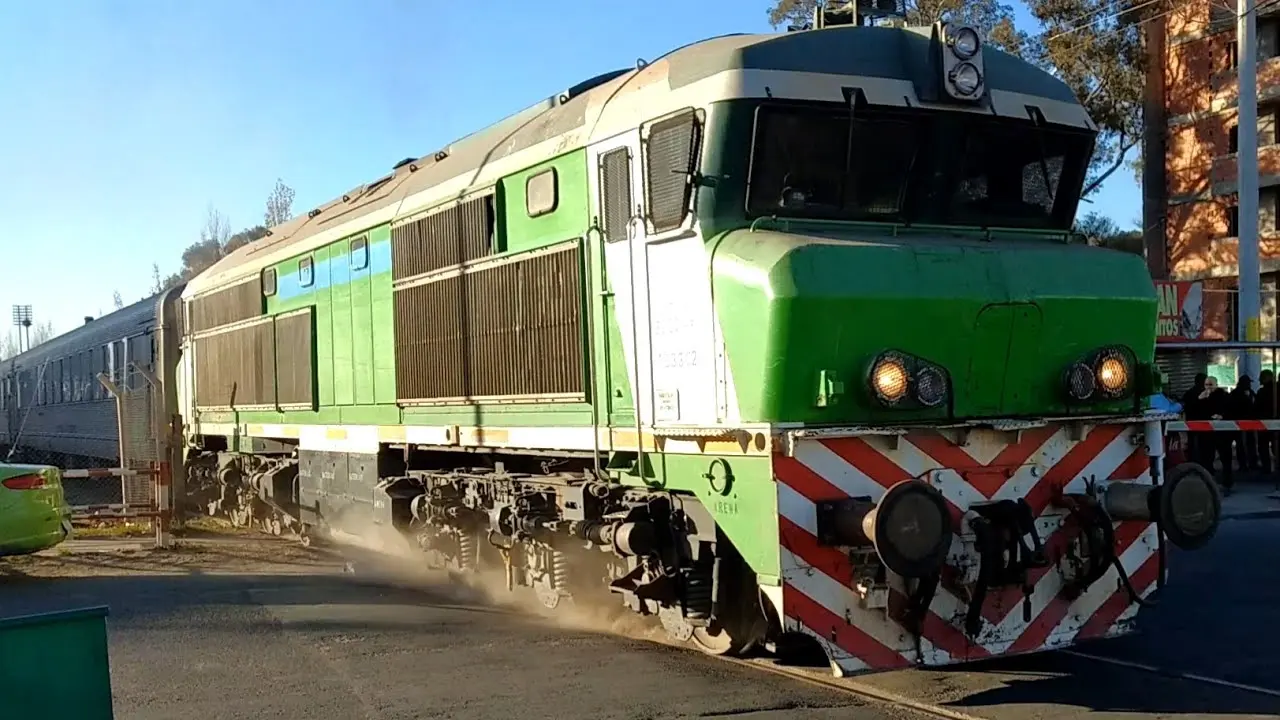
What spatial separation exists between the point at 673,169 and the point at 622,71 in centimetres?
203

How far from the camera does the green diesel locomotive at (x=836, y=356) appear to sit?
6367 millimetres

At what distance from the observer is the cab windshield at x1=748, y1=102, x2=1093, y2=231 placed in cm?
688

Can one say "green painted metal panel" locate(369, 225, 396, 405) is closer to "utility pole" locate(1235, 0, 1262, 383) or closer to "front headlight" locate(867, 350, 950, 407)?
"front headlight" locate(867, 350, 950, 407)

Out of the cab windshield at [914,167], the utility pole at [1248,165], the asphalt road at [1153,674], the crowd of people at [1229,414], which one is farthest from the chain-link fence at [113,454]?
the utility pole at [1248,165]

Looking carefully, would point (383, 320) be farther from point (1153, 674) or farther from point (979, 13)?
point (979, 13)

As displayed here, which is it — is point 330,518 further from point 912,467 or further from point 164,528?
point 912,467

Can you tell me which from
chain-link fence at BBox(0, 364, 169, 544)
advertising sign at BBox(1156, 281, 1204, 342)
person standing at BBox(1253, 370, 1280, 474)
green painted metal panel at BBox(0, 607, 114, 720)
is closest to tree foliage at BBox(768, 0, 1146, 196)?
advertising sign at BBox(1156, 281, 1204, 342)

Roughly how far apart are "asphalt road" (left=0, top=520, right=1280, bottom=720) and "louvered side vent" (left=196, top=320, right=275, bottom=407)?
3.66m

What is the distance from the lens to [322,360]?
41.6 ft

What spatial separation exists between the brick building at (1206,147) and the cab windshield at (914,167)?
30.3 metres

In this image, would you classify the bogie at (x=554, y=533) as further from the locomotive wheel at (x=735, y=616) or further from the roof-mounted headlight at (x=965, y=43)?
the roof-mounted headlight at (x=965, y=43)

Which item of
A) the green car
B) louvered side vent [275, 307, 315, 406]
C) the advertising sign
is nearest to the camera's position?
the green car

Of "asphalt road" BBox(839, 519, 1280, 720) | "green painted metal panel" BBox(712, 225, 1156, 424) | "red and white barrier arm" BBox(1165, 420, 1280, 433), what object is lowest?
"asphalt road" BBox(839, 519, 1280, 720)

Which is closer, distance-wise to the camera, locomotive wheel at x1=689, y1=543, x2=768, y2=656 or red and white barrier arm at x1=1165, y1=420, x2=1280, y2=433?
locomotive wheel at x1=689, y1=543, x2=768, y2=656
